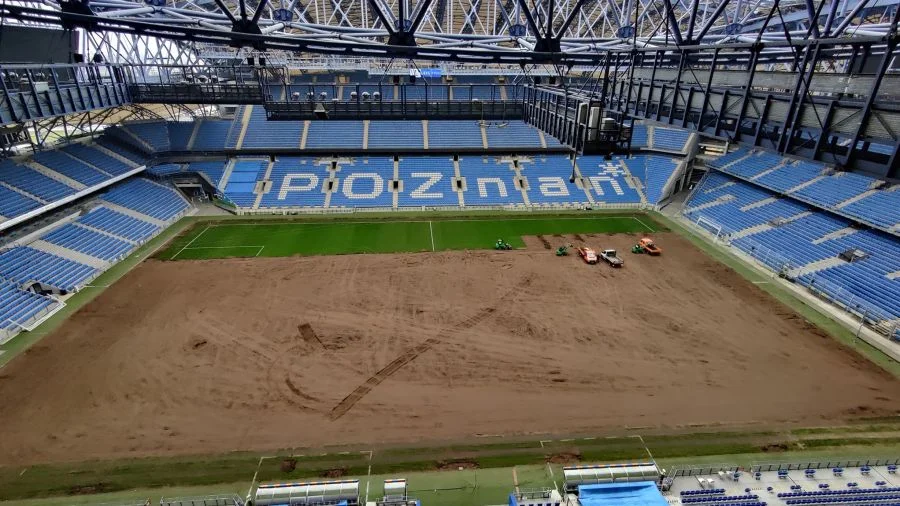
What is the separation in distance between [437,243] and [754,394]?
792 inches

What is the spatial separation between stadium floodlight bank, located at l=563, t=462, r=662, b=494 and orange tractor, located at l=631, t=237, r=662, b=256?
62.4ft

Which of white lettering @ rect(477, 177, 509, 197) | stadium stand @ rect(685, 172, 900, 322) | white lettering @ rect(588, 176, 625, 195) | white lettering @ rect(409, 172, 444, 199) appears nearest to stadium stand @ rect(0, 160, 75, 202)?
white lettering @ rect(409, 172, 444, 199)

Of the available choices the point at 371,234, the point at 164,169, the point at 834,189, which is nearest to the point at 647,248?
the point at 834,189

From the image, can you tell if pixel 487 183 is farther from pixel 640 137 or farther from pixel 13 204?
pixel 13 204

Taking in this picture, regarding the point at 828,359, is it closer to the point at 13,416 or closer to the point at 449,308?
the point at 449,308

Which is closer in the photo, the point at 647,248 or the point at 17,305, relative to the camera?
the point at 17,305

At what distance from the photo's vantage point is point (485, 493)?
13.0m

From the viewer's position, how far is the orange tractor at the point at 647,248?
29127 millimetres

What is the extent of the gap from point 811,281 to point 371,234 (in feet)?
91.6

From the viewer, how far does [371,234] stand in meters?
32.8

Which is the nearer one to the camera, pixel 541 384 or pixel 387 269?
pixel 541 384

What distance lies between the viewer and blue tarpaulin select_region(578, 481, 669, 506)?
11875mm

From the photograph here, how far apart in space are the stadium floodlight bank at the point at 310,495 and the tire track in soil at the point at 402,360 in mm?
3473

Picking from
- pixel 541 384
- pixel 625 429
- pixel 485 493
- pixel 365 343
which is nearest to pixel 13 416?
pixel 365 343
